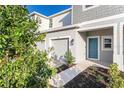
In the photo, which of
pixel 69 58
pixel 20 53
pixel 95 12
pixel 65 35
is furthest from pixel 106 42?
pixel 20 53

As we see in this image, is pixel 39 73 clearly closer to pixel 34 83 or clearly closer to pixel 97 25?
pixel 34 83

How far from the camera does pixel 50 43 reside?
18.5 m

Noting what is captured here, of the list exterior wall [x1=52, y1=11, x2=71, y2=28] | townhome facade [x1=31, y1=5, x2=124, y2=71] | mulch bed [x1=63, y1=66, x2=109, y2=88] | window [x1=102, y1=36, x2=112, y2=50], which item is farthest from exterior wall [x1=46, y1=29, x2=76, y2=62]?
mulch bed [x1=63, y1=66, x2=109, y2=88]

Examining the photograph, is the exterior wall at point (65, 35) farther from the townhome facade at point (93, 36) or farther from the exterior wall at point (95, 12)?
the exterior wall at point (95, 12)

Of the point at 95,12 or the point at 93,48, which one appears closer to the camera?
the point at 95,12

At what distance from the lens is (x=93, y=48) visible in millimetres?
15695

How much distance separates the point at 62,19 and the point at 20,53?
63.9 feet

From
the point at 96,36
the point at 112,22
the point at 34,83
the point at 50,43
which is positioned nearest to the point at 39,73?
the point at 34,83

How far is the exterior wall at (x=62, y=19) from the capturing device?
21.2 meters

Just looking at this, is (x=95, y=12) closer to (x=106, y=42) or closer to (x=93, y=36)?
(x=93, y=36)

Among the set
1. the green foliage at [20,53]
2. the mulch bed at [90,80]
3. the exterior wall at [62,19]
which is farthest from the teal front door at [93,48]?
the green foliage at [20,53]

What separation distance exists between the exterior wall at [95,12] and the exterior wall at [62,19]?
12.5 feet

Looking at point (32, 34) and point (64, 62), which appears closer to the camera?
point (32, 34)
